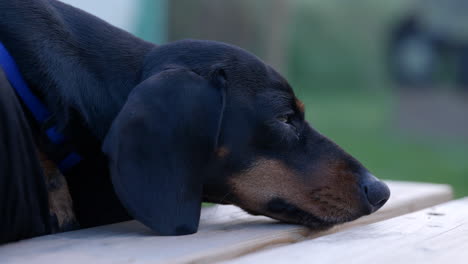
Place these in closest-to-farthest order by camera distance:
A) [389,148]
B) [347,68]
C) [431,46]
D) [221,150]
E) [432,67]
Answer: [221,150] → [389,148] → [431,46] → [432,67] → [347,68]

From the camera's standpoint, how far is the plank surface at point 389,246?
2.09 metres

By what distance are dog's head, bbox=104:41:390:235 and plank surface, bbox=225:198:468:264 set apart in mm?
200

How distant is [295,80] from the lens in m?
24.7

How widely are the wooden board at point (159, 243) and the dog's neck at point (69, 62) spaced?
43cm

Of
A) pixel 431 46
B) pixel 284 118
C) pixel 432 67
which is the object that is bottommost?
pixel 432 67

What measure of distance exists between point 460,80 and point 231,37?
917 centimetres

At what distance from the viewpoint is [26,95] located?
269 cm

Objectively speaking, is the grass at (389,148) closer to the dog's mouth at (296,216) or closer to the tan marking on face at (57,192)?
the dog's mouth at (296,216)

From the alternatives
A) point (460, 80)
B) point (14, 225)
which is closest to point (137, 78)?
point (14, 225)

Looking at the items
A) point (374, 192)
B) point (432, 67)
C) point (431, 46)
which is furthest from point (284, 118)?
point (432, 67)

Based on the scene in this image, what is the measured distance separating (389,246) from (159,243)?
0.72m

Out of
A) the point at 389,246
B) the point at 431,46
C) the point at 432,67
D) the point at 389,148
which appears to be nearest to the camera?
the point at 389,246

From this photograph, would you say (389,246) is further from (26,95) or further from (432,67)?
(432,67)

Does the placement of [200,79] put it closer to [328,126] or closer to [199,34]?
[199,34]
